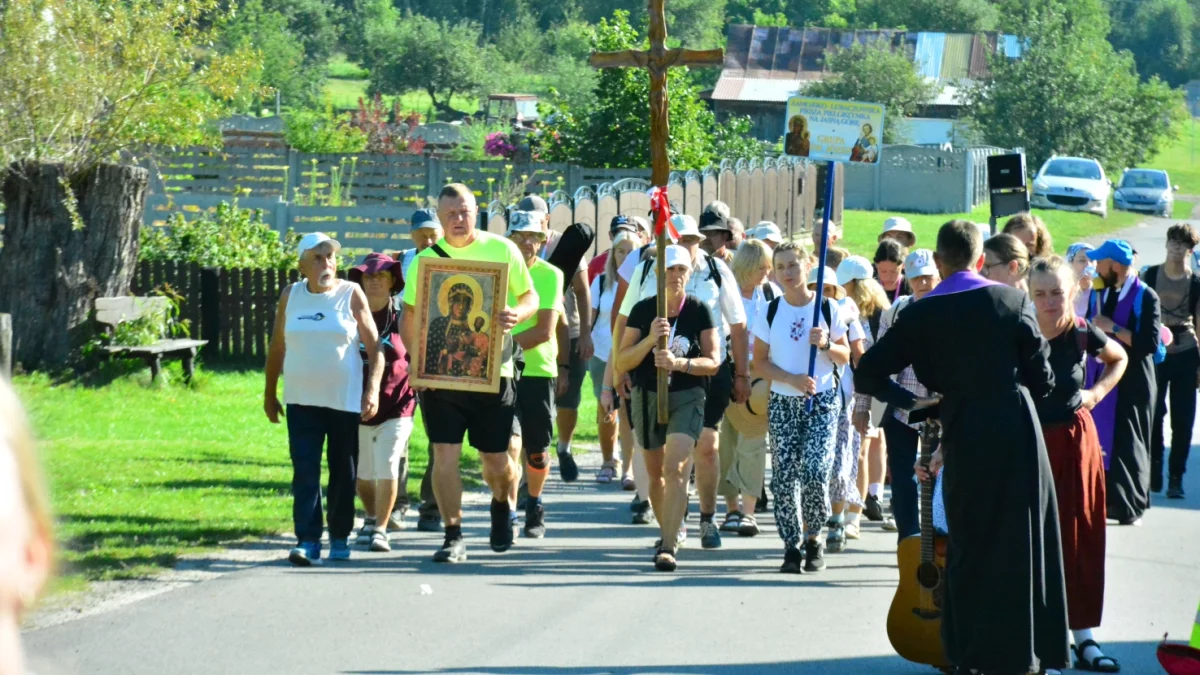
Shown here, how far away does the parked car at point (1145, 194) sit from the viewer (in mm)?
49062

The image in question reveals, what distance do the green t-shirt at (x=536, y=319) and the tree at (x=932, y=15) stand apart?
303 feet

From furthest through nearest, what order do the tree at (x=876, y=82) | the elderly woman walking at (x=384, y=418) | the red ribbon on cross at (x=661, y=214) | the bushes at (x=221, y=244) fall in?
the tree at (x=876, y=82) < the bushes at (x=221, y=244) < the elderly woman walking at (x=384, y=418) < the red ribbon on cross at (x=661, y=214)

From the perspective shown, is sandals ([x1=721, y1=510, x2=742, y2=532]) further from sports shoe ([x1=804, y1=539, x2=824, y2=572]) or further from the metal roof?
the metal roof

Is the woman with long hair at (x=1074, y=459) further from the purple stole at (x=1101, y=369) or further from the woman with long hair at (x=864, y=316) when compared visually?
the purple stole at (x=1101, y=369)

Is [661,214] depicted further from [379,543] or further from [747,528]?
[379,543]

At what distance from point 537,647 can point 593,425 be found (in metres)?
7.70

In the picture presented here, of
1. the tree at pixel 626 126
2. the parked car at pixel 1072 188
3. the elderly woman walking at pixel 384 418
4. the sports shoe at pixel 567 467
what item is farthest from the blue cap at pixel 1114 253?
the parked car at pixel 1072 188

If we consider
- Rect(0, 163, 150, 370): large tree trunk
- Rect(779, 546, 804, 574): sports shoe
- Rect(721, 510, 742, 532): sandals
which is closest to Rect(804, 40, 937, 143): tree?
Rect(0, 163, 150, 370): large tree trunk

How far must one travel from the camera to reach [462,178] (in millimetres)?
33250

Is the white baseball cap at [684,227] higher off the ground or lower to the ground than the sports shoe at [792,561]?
higher

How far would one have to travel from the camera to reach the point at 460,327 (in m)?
8.48

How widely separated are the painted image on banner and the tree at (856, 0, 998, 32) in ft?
301

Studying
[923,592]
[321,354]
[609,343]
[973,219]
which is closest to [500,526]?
[321,354]

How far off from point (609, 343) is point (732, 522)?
1.88m
